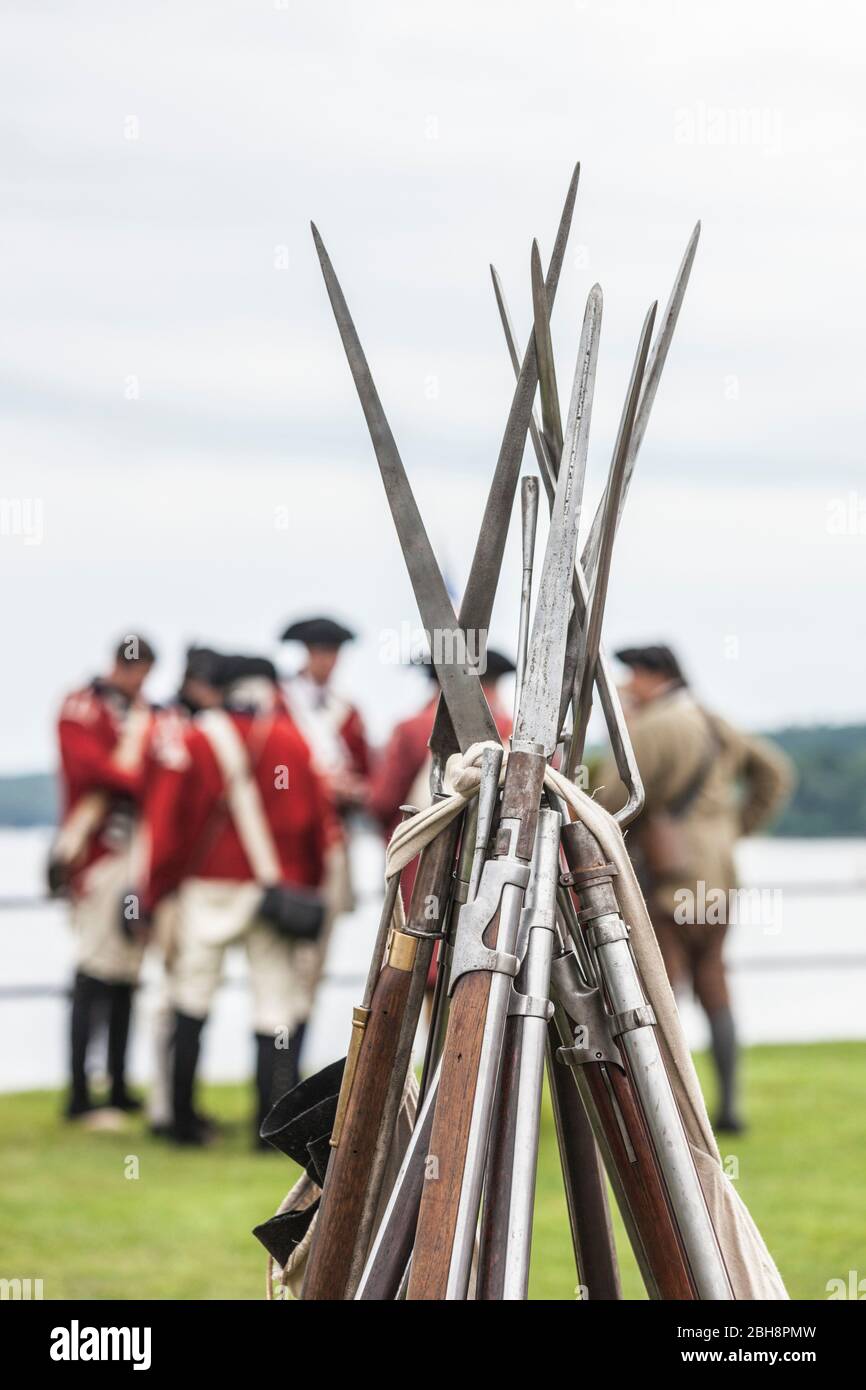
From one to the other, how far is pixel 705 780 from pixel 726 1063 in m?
1.22

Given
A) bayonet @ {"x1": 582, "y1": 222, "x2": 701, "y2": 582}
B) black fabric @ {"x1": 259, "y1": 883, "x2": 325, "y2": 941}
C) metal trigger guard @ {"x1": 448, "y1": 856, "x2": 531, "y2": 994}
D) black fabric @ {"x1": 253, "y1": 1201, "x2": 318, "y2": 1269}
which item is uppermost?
bayonet @ {"x1": 582, "y1": 222, "x2": 701, "y2": 582}

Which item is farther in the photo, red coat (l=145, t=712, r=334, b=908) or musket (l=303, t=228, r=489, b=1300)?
red coat (l=145, t=712, r=334, b=908)

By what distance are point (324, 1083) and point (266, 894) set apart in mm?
4523

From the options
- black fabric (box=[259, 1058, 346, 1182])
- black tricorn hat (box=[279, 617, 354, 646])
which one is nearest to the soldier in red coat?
black tricorn hat (box=[279, 617, 354, 646])

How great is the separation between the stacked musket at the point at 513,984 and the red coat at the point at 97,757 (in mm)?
5341

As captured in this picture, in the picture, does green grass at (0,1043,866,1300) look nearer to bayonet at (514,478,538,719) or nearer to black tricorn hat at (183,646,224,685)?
black tricorn hat at (183,646,224,685)

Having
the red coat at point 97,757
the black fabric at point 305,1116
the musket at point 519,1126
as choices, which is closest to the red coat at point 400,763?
the red coat at point 97,757

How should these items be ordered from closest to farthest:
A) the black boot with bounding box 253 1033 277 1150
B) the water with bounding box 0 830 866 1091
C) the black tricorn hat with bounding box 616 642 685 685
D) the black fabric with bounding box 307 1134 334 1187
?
the black fabric with bounding box 307 1134 334 1187 < the black boot with bounding box 253 1033 277 1150 < the black tricorn hat with bounding box 616 642 685 685 < the water with bounding box 0 830 866 1091

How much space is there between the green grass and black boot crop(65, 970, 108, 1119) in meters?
0.14

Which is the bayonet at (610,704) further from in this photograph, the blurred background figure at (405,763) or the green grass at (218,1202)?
the blurred background figure at (405,763)

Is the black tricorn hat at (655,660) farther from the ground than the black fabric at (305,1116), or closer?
farther from the ground

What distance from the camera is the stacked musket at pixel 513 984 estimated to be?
192 centimetres

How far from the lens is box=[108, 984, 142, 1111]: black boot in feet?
25.3
